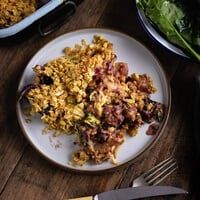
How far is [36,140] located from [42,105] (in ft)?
0.28

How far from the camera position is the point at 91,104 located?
1.20 metres

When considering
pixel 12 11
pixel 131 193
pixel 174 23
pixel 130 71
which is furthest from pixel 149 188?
pixel 12 11

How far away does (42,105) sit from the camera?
1202 millimetres

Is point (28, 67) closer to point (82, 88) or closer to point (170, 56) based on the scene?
point (82, 88)

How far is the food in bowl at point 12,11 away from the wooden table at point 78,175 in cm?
5

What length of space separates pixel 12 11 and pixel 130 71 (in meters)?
0.31

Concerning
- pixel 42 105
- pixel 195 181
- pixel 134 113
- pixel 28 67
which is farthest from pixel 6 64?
pixel 195 181

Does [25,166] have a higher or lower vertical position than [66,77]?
lower

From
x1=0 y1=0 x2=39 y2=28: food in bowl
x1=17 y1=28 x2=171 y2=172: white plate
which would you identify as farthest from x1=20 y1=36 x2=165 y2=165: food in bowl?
x1=0 y1=0 x2=39 y2=28: food in bowl

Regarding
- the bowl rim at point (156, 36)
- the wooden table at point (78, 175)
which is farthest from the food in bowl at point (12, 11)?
the bowl rim at point (156, 36)

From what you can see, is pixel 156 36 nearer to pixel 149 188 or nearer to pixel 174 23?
pixel 174 23

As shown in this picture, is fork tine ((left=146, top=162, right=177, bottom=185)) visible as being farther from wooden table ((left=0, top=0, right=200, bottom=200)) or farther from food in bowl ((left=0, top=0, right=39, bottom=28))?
food in bowl ((left=0, top=0, right=39, bottom=28))

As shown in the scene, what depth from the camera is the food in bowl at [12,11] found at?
130 centimetres

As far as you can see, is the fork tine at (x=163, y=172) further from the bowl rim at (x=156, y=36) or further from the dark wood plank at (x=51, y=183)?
the bowl rim at (x=156, y=36)
